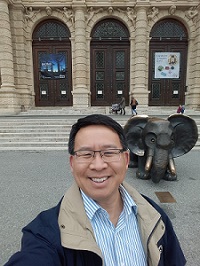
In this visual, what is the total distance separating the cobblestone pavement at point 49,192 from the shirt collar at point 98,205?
1344mm

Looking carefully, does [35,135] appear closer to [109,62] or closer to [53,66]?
[53,66]

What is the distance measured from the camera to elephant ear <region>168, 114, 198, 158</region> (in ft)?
14.6

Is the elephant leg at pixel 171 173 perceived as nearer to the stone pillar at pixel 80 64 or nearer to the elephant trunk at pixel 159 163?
the elephant trunk at pixel 159 163

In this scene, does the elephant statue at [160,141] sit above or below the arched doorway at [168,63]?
below

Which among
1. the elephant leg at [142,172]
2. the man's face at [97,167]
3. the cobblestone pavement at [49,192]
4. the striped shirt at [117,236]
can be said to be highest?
the man's face at [97,167]

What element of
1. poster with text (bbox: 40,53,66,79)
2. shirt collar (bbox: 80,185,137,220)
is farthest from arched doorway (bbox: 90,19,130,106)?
shirt collar (bbox: 80,185,137,220)

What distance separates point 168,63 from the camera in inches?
669

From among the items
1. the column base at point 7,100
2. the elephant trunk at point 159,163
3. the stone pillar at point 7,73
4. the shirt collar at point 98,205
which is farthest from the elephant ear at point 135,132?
the stone pillar at point 7,73

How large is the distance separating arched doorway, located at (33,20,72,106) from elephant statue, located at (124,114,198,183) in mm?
13507

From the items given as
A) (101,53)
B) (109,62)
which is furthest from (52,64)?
(109,62)

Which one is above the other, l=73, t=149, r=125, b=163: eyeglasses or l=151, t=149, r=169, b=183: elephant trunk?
l=73, t=149, r=125, b=163: eyeglasses

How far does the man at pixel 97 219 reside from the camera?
1.06 meters

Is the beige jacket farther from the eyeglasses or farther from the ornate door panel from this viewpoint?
the ornate door panel

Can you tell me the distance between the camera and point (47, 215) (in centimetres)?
118
